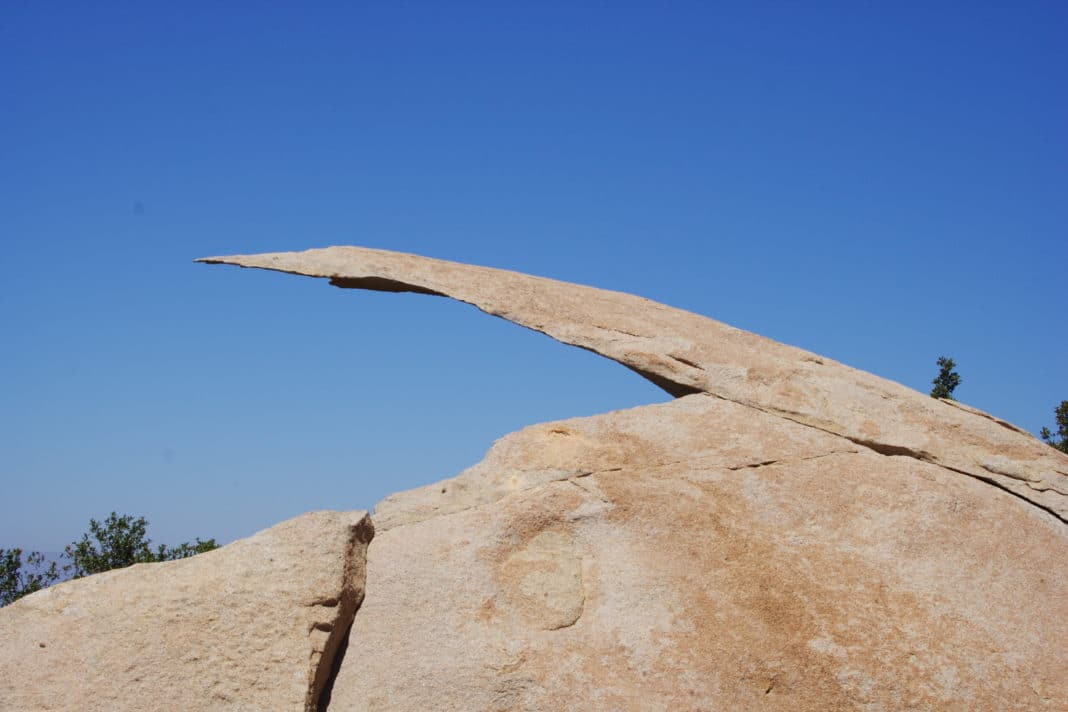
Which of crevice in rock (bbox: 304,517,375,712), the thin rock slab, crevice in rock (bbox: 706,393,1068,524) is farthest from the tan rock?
crevice in rock (bbox: 304,517,375,712)

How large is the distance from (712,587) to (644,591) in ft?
1.52

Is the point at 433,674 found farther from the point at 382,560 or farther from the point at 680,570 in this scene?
the point at 680,570

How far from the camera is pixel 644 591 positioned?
6746 millimetres

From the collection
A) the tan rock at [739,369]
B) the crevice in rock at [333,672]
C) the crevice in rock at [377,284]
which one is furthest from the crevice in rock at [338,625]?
the tan rock at [739,369]

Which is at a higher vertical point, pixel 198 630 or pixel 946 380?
pixel 946 380

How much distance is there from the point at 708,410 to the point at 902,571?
1.90m

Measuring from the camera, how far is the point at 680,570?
22.5ft

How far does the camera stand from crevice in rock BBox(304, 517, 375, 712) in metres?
6.46

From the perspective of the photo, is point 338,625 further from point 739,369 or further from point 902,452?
point 902,452

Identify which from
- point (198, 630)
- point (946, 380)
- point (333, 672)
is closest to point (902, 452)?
point (333, 672)

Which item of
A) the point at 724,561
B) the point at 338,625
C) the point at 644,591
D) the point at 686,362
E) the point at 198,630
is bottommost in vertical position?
the point at 198,630

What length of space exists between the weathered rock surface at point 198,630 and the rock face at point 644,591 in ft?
0.05

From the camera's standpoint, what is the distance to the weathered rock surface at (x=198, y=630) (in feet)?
20.7

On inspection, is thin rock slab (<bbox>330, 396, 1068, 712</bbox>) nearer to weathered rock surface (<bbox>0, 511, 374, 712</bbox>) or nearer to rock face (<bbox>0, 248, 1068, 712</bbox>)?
rock face (<bbox>0, 248, 1068, 712</bbox>)
